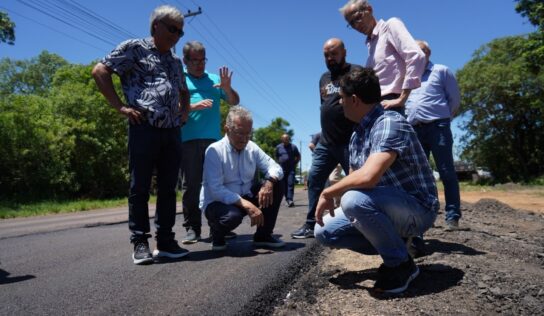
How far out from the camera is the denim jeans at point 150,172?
3.51 m

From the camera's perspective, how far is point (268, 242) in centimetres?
418

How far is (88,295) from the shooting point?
8.95 ft

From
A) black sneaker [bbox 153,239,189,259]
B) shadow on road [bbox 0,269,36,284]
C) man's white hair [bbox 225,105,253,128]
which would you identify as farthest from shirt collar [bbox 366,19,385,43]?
shadow on road [bbox 0,269,36,284]

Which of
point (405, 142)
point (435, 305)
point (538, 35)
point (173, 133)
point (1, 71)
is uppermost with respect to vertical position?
point (1, 71)

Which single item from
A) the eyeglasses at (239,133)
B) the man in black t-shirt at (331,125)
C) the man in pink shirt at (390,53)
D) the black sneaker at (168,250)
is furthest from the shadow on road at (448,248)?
the black sneaker at (168,250)

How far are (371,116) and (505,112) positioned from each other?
3015cm

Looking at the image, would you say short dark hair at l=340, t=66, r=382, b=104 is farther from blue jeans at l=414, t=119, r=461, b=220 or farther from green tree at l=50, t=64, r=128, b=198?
green tree at l=50, t=64, r=128, b=198

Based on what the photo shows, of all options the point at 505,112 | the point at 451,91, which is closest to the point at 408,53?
the point at 451,91

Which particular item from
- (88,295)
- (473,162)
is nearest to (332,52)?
(88,295)

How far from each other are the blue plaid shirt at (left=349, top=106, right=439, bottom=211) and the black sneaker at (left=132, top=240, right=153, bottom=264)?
1927 mm

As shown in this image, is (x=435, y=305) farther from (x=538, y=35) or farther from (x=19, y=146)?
(x=538, y=35)

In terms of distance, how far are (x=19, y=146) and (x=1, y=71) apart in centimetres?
4004

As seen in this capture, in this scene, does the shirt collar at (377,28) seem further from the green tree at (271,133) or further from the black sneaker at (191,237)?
the green tree at (271,133)

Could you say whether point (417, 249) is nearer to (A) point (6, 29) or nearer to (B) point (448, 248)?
(B) point (448, 248)
